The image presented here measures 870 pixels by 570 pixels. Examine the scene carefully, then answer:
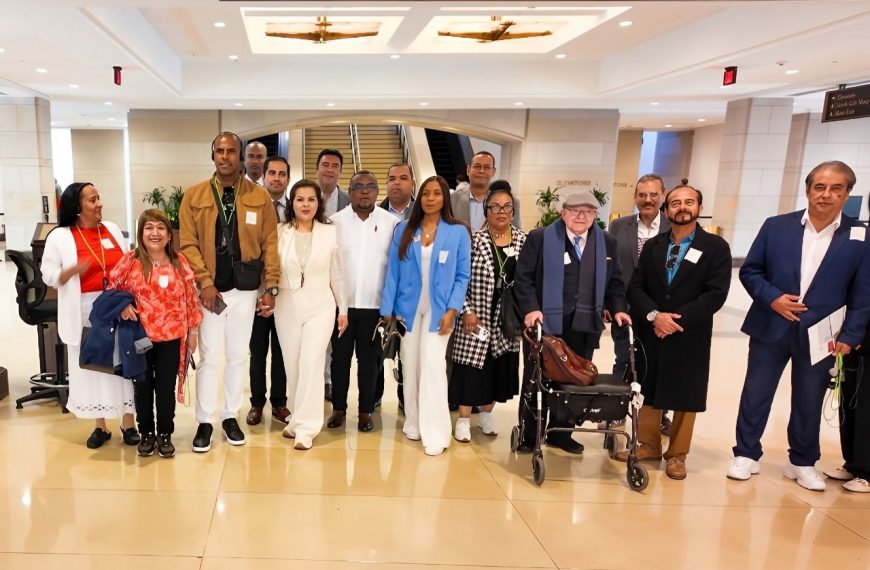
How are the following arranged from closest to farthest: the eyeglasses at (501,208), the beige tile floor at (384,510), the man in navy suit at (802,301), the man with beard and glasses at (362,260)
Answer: the beige tile floor at (384,510), the man in navy suit at (802,301), the eyeglasses at (501,208), the man with beard and glasses at (362,260)

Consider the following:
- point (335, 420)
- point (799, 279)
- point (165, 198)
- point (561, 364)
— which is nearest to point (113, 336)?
point (335, 420)

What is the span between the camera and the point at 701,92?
10727mm

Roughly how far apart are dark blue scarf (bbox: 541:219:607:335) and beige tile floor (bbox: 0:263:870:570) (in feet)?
3.12

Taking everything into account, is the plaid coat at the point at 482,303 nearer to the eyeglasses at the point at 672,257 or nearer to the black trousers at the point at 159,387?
the eyeglasses at the point at 672,257

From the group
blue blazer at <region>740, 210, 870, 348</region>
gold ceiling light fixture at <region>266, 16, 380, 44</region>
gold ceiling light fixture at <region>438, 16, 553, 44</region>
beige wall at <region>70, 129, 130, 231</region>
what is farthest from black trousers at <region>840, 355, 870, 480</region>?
beige wall at <region>70, 129, 130, 231</region>

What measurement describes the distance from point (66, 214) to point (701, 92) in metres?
10.7

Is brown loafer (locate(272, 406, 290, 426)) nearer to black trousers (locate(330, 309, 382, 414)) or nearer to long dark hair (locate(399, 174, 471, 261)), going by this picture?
black trousers (locate(330, 309, 382, 414))

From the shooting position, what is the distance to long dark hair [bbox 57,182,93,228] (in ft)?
11.1

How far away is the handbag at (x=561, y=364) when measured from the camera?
3.25 m

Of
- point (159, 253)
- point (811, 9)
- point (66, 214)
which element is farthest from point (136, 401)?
point (811, 9)

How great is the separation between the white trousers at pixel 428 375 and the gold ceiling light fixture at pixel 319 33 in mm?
6712

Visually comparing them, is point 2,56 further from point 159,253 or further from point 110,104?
point 159,253

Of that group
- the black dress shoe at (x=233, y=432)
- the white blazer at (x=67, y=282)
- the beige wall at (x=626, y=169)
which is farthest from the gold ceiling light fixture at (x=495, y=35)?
the beige wall at (x=626, y=169)

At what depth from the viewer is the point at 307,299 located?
3627mm
